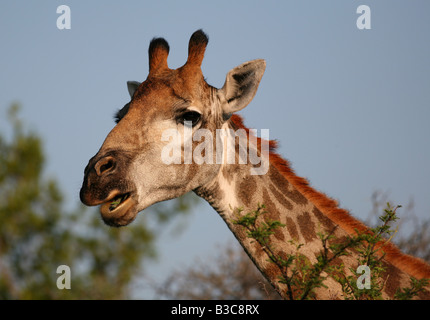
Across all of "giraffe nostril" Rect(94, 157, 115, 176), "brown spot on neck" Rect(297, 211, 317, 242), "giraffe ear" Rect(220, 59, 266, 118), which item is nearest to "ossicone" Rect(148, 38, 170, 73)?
"giraffe ear" Rect(220, 59, 266, 118)

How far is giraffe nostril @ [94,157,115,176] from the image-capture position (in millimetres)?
5410

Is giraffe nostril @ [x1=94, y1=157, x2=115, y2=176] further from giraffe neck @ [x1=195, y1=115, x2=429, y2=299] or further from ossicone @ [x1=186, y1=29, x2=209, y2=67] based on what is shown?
ossicone @ [x1=186, y1=29, x2=209, y2=67]

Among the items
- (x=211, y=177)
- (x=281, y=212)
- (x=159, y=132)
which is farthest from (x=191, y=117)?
(x=281, y=212)

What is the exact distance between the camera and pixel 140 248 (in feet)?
80.4

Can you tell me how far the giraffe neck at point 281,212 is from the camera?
5848mm

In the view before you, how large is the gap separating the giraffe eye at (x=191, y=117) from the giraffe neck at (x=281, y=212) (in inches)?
22.8

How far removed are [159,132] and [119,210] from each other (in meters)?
0.91

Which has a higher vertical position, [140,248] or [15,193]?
[15,193]

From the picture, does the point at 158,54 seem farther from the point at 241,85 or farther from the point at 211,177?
the point at 211,177

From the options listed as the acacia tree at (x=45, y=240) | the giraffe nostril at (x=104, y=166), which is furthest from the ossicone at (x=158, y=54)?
the acacia tree at (x=45, y=240)

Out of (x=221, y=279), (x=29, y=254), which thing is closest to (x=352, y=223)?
(x=221, y=279)

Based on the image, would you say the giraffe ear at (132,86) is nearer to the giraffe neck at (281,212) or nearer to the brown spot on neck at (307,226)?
the giraffe neck at (281,212)
